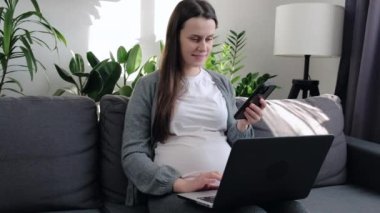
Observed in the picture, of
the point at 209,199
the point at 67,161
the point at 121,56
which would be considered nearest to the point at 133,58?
the point at 121,56

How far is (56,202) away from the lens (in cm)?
125

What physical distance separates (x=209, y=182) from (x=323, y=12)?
141 cm

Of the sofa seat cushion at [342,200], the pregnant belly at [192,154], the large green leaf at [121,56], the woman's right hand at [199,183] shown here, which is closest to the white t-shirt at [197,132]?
the pregnant belly at [192,154]

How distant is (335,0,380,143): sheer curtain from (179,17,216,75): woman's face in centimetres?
110

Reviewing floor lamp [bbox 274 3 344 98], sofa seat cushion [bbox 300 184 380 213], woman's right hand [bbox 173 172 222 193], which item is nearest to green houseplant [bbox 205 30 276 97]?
floor lamp [bbox 274 3 344 98]

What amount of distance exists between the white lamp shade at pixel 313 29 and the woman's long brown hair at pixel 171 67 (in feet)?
3.12

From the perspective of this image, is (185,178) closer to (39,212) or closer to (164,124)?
(164,124)

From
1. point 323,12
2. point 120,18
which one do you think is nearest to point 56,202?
point 120,18

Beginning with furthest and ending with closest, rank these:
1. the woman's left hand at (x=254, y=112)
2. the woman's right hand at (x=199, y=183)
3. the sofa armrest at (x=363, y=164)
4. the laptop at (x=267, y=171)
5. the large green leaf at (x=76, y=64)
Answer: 1. the large green leaf at (x=76, y=64)
2. the sofa armrest at (x=363, y=164)
3. the woman's left hand at (x=254, y=112)
4. the woman's right hand at (x=199, y=183)
5. the laptop at (x=267, y=171)

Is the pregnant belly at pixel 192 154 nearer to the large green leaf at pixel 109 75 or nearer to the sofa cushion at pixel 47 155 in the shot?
the sofa cushion at pixel 47 155

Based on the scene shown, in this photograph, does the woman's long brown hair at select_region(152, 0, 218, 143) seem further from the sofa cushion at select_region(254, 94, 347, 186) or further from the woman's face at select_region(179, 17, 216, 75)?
the sofa cushion at select_region(254, 94, 347, 186)

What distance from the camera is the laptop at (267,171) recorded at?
0.90m

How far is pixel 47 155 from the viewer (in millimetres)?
1246

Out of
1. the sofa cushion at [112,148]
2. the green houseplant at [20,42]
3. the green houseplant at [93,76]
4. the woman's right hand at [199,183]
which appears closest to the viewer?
the woman's right hand at [199,183]
